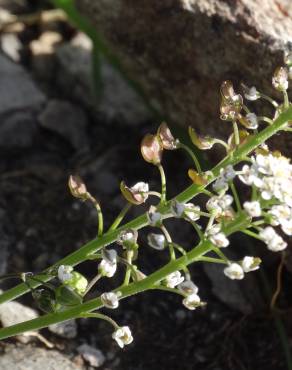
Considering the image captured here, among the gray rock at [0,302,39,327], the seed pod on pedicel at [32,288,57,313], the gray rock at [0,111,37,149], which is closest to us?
the seed pod on pedicel at [32,288,57,313]

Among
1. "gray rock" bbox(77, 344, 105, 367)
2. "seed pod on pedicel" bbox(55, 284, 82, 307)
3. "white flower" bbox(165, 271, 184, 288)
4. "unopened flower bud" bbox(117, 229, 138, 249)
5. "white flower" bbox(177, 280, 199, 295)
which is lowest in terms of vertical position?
"gray rock" bbox(77, 344, 105, 367)

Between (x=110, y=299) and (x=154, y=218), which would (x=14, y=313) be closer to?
(x=110, y=299)

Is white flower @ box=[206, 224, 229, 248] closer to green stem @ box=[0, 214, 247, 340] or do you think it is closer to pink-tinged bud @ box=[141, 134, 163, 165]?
green stem @ box=[0, 214, 247, 340]

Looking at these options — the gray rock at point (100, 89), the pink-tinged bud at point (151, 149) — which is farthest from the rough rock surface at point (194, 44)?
the pink-tinged bud at point (151, 149)

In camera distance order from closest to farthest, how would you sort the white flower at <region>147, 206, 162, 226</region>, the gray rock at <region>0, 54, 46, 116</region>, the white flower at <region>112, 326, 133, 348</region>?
the white flower at <region>147, 206, 162, 226</region>, the white flower at <region>112, 326, 133, 348</region>, the gray rock at <region>0, 54, 46, 116</region>

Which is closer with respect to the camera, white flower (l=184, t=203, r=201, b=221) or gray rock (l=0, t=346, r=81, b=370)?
white flower (l=184, t=203, r=201, b=221)

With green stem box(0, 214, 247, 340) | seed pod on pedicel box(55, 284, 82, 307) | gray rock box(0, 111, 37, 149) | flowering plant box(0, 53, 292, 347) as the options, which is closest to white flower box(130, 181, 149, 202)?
flowering plant box(0, 53, 292, 347)
